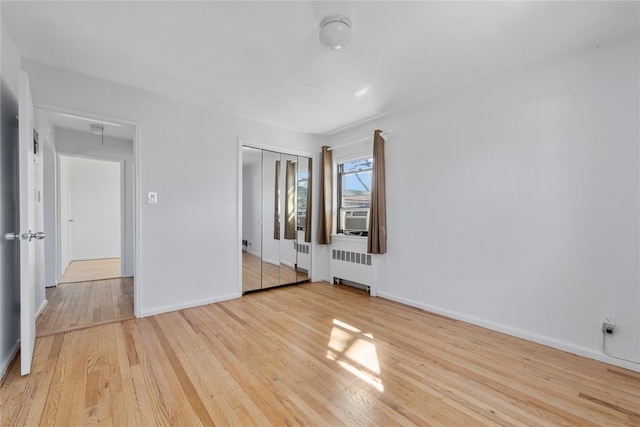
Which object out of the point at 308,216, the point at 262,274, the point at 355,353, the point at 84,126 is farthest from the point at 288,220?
the point at 84,126

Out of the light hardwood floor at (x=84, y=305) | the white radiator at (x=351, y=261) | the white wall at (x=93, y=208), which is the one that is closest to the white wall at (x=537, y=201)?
the white radiator at (x=351, y=261)

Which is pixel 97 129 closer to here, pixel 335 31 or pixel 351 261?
pixel 335 31

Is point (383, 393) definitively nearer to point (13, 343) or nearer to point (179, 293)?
point (179, 293)

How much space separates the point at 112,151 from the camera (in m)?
4.52

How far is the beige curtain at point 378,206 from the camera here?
11.6 feet

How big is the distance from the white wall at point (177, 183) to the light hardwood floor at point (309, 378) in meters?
0.54

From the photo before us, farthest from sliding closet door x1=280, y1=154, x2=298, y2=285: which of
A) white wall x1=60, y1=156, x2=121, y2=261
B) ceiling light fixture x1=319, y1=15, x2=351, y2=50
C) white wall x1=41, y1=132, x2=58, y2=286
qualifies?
white wall x1=60, y1=156, x2=121, y2=261

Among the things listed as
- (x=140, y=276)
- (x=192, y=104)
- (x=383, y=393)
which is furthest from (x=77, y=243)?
(x=383, y=393)

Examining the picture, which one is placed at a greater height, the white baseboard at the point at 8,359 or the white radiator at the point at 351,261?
the white radiator at the point at 351,261

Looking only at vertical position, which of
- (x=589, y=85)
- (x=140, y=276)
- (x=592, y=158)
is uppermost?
(x=589, y=85)

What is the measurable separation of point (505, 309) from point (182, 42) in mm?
3666

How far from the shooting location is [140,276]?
113 inches

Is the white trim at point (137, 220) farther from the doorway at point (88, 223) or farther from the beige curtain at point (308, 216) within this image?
the beige curtain at point (308, 216)

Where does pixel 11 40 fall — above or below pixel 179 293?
above
